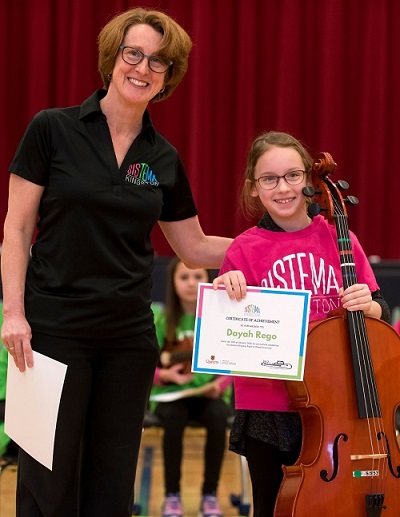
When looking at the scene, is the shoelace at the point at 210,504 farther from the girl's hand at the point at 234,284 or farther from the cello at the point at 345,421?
the girl's hand at the point at 234,284

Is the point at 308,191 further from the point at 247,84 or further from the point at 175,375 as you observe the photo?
the point at 247,84

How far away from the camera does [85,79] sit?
229 inches

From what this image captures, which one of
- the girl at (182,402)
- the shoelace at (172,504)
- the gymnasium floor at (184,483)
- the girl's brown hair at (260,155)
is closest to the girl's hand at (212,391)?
the girl at (182,402)

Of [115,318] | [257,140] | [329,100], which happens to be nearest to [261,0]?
[329,100]

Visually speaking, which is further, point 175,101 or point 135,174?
point 175,101

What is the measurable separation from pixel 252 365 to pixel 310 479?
31cm

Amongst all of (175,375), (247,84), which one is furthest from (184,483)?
(247,84)

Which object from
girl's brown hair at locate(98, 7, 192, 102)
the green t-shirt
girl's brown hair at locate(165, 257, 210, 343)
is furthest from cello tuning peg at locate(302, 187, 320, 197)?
the green t-shirt

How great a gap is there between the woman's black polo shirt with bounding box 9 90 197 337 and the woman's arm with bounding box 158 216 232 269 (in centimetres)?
29

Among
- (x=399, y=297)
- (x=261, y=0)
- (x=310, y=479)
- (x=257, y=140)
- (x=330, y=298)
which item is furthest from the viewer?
(x=261, y=0)

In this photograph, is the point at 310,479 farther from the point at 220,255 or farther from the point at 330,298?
the point at 220,255

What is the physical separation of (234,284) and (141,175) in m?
0.37

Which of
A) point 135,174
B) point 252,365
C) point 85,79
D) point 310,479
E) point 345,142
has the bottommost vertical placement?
point 310,479

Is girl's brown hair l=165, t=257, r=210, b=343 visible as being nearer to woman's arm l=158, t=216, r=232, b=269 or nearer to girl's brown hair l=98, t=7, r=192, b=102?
woman's arm l=158, t=216, r=232, b=269
